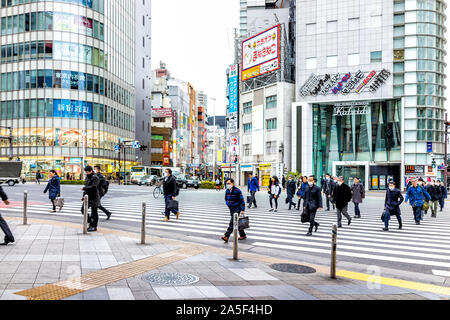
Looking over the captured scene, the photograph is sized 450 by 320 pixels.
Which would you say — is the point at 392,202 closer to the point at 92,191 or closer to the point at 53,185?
the point at 92,191

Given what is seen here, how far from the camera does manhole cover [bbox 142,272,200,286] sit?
573cm

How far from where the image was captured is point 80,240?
30.6 ft

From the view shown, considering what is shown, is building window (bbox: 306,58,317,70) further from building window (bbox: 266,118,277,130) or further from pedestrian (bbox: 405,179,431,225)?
pedestrian (bbox: 405,179,431,225)

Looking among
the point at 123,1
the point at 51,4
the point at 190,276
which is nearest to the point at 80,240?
the point at 190,276

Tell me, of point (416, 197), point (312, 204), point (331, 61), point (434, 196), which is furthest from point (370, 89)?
point (312, 204)

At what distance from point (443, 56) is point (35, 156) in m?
60.6

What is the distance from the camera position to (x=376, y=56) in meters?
53.7

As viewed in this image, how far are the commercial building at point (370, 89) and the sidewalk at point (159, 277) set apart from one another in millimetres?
49579

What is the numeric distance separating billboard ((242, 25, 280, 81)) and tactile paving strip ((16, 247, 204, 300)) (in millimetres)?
53414

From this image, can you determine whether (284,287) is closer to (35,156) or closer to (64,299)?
(64,299)

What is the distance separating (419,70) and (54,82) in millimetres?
52466

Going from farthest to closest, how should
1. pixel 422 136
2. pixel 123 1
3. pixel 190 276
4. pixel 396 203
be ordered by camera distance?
pixel 123 1 → pixel 422 136 → pixel 396 203 → pixel 190 276

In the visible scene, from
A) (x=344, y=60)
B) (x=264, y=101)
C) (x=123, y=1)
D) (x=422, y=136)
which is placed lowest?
(x=422, y=136)

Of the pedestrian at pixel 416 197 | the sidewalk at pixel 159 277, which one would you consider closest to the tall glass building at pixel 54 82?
the pedestrian at pixel 416 197
